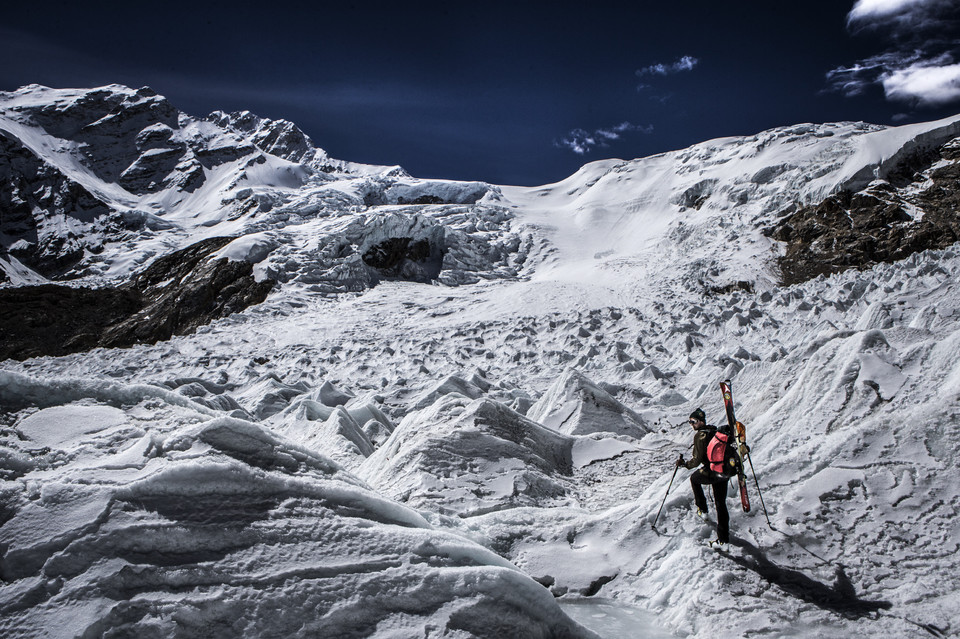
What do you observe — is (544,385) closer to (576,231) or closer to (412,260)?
(412,260)

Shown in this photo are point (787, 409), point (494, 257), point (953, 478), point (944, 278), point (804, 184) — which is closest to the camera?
point (953, 478)

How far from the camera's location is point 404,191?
55.6 m

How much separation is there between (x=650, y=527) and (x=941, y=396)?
8.45ft

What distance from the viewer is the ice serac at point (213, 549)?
241 cm

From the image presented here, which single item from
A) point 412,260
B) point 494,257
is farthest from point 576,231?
point 412,260

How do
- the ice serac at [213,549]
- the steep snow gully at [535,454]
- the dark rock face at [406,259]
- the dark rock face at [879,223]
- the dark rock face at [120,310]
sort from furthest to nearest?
the dark rock face at [406,259]
the dark rock face at [120,310]
the dark rock face at [879,223]
the steep snow gully at [535,454]
the ice serac at [213,549]

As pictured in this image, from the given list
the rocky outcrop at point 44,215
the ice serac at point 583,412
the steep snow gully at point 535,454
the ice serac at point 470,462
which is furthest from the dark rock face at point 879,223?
the rocky outcrop at point 44,215

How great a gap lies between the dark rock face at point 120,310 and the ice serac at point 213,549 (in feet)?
92.9

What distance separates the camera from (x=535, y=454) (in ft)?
22.6

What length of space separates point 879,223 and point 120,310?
40164mm

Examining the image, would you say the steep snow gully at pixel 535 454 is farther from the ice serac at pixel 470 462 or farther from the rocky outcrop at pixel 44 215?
the rocky outcrop at pixel 44 215

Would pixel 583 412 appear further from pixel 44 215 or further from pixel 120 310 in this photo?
pixel 44 215

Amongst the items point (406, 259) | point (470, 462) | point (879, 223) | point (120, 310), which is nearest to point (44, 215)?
point (120, 310)

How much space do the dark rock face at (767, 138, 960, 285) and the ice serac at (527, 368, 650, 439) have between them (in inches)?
715
